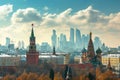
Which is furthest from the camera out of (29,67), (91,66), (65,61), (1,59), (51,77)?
(65,61)

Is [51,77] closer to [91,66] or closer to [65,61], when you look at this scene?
[91,66]

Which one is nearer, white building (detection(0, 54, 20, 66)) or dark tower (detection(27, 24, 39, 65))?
dark tower (detection(27, 24, 39, 65))

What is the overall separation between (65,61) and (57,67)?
127 ft

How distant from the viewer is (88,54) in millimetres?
107188

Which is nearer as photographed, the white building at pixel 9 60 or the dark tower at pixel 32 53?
the dark tower at pixel 32 53

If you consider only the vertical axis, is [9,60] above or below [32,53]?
below

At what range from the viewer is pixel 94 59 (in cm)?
10706

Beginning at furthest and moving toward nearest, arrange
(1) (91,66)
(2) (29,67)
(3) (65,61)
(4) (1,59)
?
(3) (65,61) < (4) (1,59) < (1) (91,66) < (2) (29,67)

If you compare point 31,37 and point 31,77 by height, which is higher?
point 31,37

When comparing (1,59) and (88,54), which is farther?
(1,59)

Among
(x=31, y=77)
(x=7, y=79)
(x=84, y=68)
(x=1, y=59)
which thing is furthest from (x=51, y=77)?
(x=1, y=59)

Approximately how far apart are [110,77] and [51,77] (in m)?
12.6

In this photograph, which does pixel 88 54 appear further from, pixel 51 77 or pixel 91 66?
pixel 51 77

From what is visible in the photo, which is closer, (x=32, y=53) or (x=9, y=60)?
(x=32, y=53)
